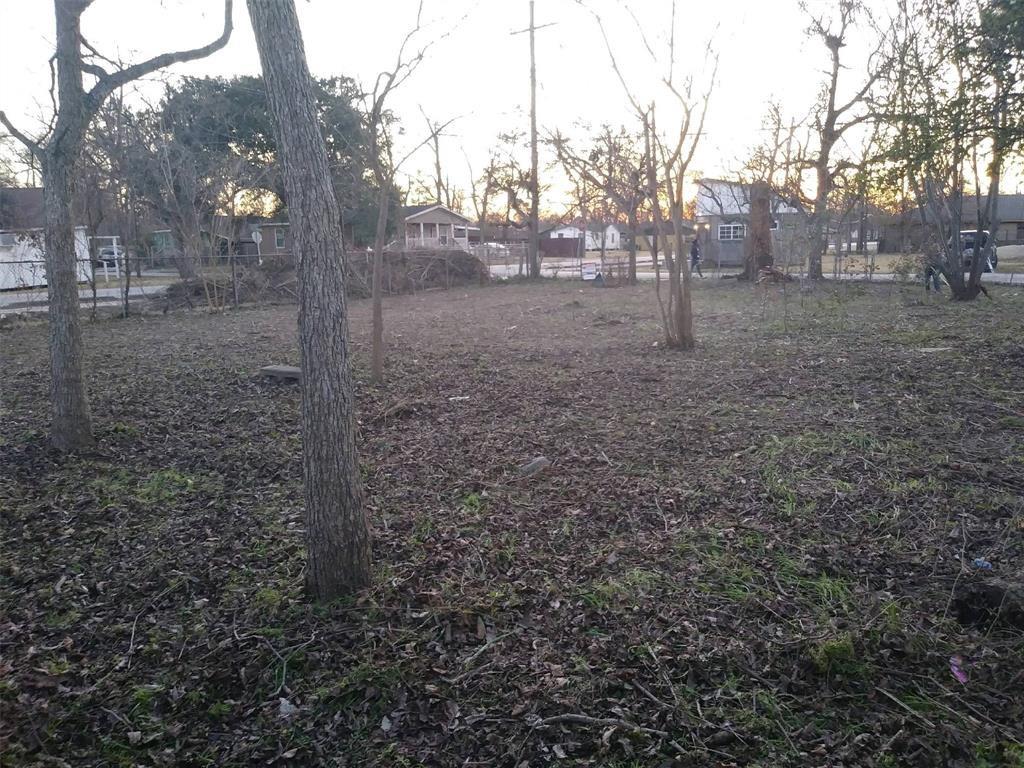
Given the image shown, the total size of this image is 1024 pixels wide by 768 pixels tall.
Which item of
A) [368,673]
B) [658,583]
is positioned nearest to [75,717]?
[368,673]

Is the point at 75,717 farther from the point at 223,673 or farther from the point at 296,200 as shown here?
the point at 296,200

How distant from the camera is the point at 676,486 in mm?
5074

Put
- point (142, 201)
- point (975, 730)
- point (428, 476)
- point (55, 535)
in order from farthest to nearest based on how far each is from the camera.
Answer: point (142, 201)
point (428, 476)
point (55, 535)
point (975, 730)

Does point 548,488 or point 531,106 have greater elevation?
point 531,106

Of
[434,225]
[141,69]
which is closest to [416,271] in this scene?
[141,69]

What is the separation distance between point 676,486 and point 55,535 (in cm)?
399

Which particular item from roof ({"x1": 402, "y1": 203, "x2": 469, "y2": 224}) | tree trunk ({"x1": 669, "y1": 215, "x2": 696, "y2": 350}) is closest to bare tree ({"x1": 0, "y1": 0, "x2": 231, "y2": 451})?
tree trunk ({"x1": 669, "y1": 215, "x2": 696, "y2": 350})

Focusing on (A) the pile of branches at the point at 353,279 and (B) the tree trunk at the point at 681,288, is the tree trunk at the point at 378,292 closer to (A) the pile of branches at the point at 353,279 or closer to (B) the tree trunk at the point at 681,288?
(B) the tree trunk at the point at 681,288

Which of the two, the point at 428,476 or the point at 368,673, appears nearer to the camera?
the point at 368,673

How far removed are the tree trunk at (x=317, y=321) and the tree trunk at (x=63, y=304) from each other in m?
3.44

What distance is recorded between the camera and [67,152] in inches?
227

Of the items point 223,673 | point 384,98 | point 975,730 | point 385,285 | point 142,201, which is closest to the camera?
point 975,730

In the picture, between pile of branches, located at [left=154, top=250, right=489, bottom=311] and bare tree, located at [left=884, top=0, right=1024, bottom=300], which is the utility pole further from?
bare tree, located at [left=884, top=0, right=1024, bottom=300]

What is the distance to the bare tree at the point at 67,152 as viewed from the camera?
576cm
